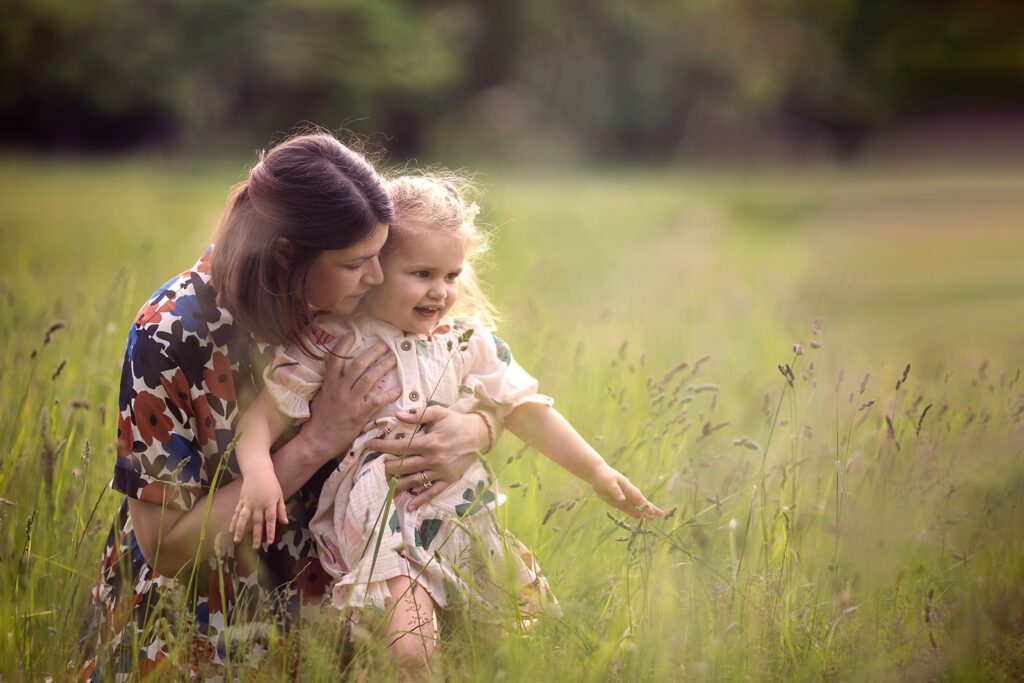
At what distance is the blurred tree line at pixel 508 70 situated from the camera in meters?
22.0

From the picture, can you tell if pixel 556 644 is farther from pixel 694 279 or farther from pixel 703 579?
pixel 694 279

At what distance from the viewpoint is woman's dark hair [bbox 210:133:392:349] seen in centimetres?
221

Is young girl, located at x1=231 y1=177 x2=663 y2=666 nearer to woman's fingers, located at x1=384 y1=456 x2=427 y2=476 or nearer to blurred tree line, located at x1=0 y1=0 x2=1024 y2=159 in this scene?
woman's fingers, located at x1=384 y1=456 x2=427 y2=476

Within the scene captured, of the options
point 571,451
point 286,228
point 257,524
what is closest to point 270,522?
point 257,524

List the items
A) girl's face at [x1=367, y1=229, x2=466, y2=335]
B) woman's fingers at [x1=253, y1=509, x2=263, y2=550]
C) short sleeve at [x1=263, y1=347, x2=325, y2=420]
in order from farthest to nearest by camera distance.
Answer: girl's face at [x1=367, y1=229, x2=466, y2=335] < short sleeve at [x1=263, y1=347, x2=325, y2=420] < woman's fingers at [x1=253, y1=509, x2=263, y2=550]

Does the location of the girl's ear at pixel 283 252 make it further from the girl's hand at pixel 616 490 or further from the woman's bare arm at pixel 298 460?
the girl's hand at pixel 616 490

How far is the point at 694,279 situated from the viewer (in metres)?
8.14

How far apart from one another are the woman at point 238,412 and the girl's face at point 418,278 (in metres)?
0.08

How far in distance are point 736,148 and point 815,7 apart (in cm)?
411

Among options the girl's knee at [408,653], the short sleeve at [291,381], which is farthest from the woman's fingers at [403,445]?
the girl's knee at [408,653]

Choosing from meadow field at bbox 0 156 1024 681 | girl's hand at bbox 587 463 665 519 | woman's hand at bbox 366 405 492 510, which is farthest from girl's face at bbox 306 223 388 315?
girl's hand at bbox 587 463 665 519

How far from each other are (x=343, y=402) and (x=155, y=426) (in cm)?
42

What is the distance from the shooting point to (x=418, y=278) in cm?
243

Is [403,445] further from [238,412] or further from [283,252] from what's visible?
[283,252]
